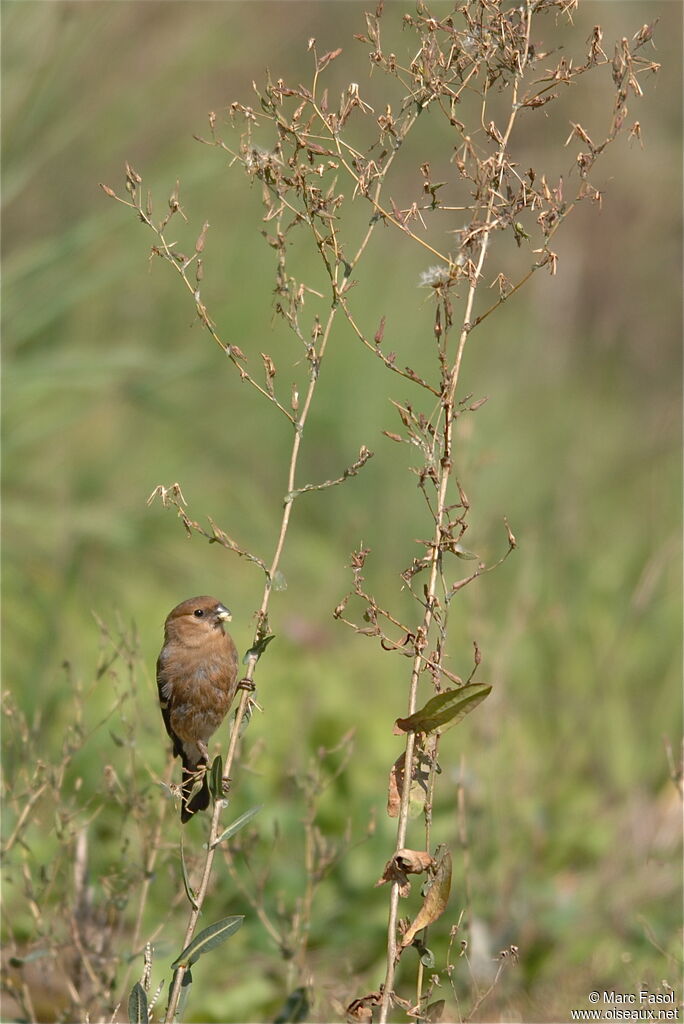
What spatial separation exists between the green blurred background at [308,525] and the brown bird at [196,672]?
404 mm

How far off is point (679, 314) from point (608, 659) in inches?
171

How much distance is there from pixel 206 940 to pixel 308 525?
4.07m

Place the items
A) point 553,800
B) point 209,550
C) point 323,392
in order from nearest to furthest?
point 553,800 < point 209,550 < point 323,392

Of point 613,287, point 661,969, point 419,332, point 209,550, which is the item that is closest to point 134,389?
point 209,550

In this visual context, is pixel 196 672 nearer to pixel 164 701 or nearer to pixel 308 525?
pixel 164 701

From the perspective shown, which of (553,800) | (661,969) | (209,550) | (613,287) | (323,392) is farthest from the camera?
(613,287)

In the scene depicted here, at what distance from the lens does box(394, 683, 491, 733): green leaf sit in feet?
6.04

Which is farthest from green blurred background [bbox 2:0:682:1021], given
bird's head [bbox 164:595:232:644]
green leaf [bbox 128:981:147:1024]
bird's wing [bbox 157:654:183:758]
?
green leaf [bbox 128:981:147:1024]

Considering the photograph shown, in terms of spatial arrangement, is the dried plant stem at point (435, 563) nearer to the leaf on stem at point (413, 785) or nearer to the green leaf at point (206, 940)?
the leaf on stem at point (413, 785)

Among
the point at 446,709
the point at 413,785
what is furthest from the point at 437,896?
the point at 446,709

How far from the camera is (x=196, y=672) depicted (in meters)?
2.32

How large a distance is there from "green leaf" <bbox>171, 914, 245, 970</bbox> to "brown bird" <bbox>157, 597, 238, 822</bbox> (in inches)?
12.5

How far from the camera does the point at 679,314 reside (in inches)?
323

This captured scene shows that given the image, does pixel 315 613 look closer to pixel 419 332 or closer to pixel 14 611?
pixel 14 611
